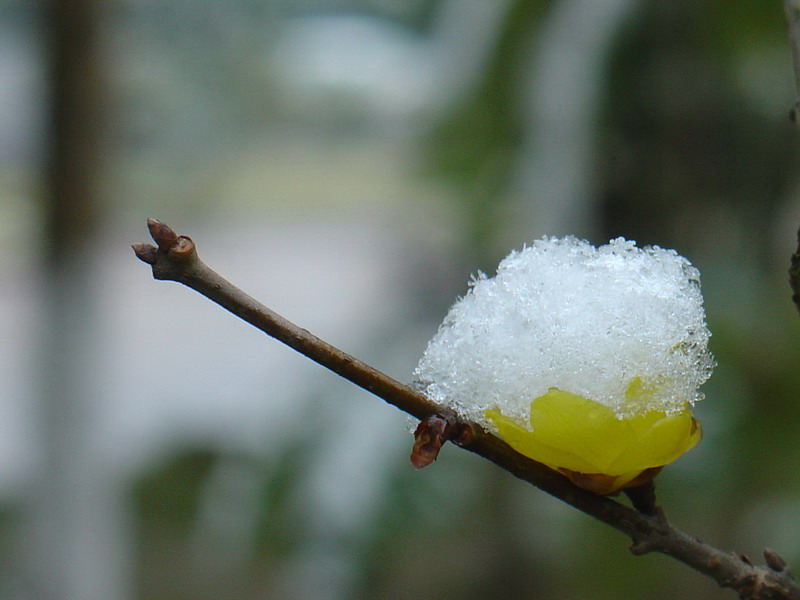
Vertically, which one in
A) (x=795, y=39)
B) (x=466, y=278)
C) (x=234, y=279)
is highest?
(x=795, y=39)

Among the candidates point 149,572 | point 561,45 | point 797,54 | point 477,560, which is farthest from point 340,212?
point 797,54

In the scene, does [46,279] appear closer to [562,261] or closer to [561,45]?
[561,45]

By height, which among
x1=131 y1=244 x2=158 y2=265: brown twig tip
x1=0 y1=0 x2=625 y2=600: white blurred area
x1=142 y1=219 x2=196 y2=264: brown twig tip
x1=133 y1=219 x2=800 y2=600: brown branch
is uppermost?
x1=142 y1=219 x2=196 y2=264: brown twig tip

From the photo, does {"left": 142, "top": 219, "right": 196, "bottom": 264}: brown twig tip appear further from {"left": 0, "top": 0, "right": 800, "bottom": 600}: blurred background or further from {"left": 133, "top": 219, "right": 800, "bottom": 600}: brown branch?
{"left": 0, "top": 0, "right": 800, "bottom": 600}: blurred background

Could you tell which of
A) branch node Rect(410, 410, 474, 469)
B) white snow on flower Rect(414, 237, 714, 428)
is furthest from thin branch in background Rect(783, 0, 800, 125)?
branch node Rect(410, 410, 474, 469)

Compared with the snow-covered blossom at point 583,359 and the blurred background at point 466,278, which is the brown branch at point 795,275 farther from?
the blurred background at point 466,278

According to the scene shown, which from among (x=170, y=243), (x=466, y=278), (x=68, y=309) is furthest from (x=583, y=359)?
(x=466, y=278)

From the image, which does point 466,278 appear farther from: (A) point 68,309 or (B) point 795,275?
(B) point 795,275
